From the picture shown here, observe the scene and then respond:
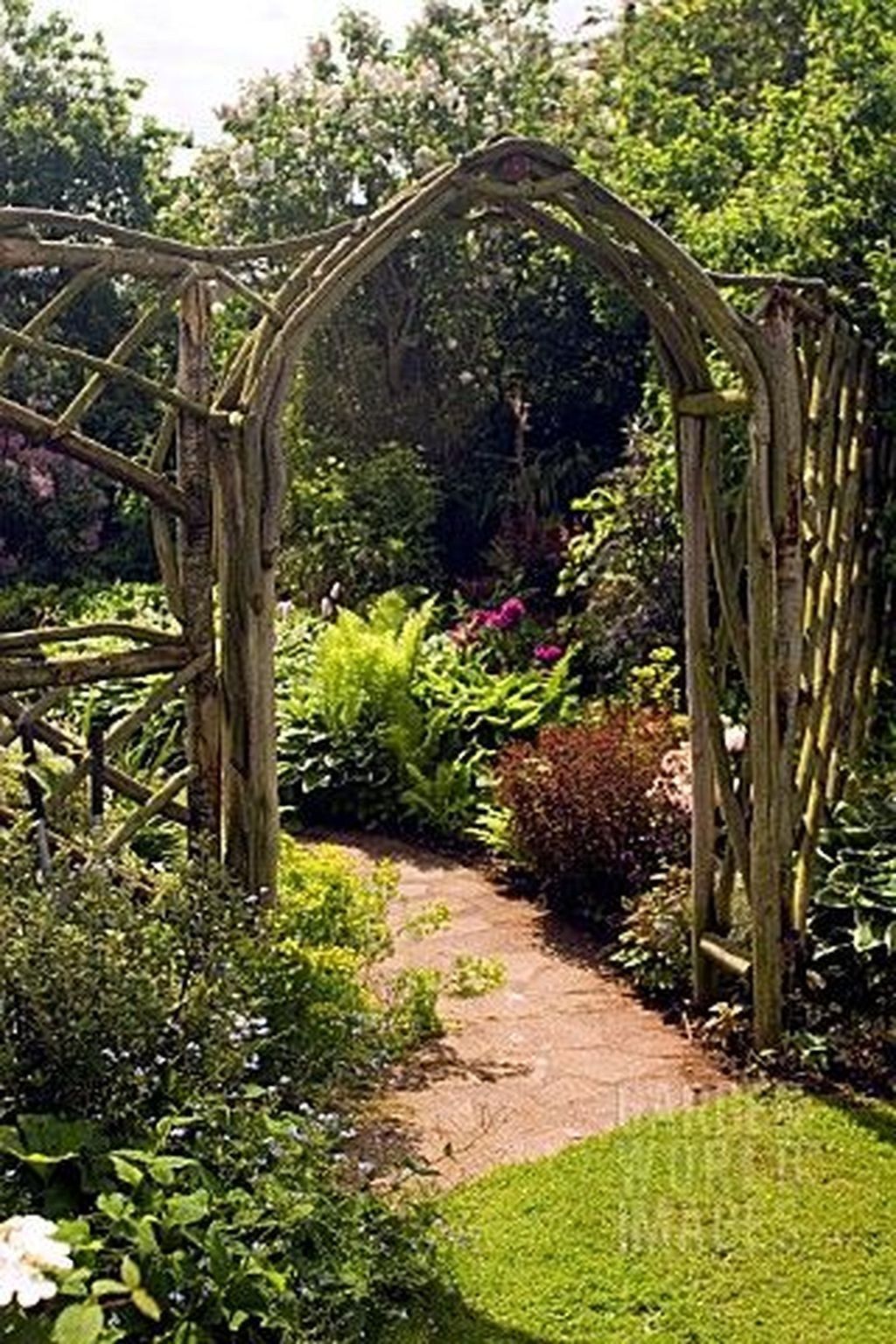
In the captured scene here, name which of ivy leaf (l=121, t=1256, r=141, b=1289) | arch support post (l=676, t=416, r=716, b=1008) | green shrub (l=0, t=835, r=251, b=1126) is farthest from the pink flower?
ivy leaf (l=121, t=1256, r=141, b=1289)

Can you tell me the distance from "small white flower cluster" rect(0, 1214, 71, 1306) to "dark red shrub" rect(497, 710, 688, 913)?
418 centimetres

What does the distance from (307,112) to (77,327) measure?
3160 mm

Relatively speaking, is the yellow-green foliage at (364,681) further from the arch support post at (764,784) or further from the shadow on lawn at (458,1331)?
the shadow on lawn at (458,1331)

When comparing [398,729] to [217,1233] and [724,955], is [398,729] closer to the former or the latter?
[724,955]

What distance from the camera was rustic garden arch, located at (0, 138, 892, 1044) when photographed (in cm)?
393

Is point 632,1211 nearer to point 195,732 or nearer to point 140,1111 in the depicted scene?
point 140,1111

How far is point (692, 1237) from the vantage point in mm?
3670

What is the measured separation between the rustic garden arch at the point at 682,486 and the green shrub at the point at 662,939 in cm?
23

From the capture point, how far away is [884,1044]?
15.3 ft

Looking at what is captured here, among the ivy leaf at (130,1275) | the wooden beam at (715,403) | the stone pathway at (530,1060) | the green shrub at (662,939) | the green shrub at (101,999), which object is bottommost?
the stone pathway at (530,1060)

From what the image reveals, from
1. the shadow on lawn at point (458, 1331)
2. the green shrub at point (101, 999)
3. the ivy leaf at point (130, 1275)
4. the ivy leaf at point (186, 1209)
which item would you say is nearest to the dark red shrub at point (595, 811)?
the green shrub at point (101, 999)

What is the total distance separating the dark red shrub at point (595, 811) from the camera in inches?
238

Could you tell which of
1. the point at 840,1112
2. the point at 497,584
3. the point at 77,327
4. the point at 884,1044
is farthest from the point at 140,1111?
the point at 77,327

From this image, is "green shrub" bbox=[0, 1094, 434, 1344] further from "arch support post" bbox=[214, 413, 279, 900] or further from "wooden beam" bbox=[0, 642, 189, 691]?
"wooden beam" bbox=[0, 642, 189, 691]
